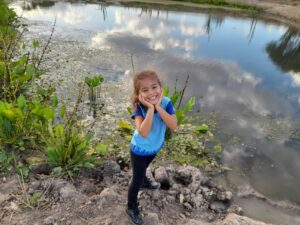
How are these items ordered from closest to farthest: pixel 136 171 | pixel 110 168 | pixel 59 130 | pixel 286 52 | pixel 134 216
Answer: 1. pixel 136 171
2. pixel 134 216
3. pixel 59 130
4. pixel 110 168
5. pixel 286 52

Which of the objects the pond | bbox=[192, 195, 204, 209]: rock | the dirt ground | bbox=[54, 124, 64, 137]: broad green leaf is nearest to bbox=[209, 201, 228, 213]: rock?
bbox=[192, 195, 204, 209]: rock

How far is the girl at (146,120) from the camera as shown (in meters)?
2.28

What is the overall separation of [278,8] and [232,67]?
14779 mm

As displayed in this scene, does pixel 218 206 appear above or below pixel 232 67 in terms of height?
above

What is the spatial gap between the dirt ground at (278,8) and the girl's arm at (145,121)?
17.0 meters

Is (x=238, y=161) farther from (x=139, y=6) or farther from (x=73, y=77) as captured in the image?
(x=139, y=6)

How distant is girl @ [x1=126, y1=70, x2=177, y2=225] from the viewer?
7.47 ft

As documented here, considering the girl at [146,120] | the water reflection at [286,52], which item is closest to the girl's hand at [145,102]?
the girl at [146,120]

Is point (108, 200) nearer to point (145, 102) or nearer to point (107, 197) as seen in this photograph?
point (107, 197)

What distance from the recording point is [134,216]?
9.12 ft

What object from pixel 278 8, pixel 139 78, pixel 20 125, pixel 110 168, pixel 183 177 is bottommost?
pixel 278 8

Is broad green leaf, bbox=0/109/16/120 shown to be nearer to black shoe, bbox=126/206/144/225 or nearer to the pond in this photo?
black shoe, bbox=126/206/144/225

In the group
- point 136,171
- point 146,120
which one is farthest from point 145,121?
point 136,171

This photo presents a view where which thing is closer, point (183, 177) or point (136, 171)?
point (136, 171)
